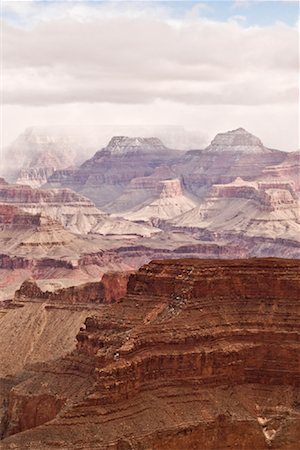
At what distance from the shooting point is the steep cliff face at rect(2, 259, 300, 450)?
262 ft

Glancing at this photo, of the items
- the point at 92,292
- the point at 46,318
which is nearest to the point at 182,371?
the point at 46,318

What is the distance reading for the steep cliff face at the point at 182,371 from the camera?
79938mm

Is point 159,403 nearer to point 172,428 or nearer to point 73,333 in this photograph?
point 172,428

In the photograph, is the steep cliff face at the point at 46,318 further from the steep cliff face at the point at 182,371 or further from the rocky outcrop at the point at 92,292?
the steep cliff face at the point at 182,371

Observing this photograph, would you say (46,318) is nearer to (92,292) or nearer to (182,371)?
(92,292)

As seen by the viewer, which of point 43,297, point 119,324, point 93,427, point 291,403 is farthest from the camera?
point 43,297

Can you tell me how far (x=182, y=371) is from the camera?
87.2 m

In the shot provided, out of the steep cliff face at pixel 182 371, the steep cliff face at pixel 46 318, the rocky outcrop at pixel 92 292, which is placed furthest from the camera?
the rocky outcrop at pixel 92 292

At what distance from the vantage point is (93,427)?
78438 mm

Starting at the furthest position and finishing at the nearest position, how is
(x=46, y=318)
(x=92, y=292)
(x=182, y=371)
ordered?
(x=92, y=292) → (x=46, y=318) → (x=182, y=371)

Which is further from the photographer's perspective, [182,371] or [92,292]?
[92,292]

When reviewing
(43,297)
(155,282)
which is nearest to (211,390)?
(155,282)

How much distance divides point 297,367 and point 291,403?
3.68 m

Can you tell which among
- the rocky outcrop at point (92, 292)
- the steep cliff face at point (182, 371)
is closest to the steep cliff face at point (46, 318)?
the rocky outcrop at point (92, 292)
